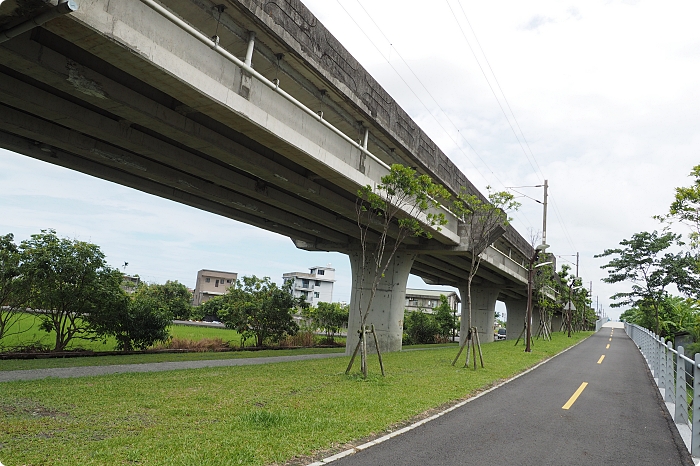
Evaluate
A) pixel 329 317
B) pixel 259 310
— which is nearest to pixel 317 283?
pixel 329 317

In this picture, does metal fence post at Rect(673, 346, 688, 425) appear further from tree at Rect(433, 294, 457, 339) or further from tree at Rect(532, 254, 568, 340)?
tree at Rect(433, 294, 457, 339)

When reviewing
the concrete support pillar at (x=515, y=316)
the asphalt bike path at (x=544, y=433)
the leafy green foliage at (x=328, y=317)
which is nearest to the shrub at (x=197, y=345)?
the leafy green foliage at (x=328, y=317)

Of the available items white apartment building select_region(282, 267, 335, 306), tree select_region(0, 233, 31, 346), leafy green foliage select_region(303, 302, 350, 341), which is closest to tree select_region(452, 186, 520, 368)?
tree select_region(0, 233, 31, 346)

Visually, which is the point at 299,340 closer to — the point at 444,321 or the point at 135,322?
the point at 135,322

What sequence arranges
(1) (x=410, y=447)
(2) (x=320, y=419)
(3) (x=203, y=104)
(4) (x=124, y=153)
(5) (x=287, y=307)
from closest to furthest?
(1) (x=410, y=447) < (2) (x=320, y=419) < (3) (x=203, y=104) < (4) (x=124, y=153) < (5) (x=287, y=307)

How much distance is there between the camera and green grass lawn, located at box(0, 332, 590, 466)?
Answer: 5465mm

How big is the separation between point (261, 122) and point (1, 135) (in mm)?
7085

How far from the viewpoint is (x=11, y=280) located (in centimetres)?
1595

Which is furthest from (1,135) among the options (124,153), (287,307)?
(287,307)

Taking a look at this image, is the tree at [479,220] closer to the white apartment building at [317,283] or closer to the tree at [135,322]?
the tree at [135,322]

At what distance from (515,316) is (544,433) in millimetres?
51854

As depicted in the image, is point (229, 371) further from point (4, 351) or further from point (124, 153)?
point (4, 351)

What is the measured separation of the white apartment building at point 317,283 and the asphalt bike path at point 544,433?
76.3m

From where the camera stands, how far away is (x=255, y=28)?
944cm
